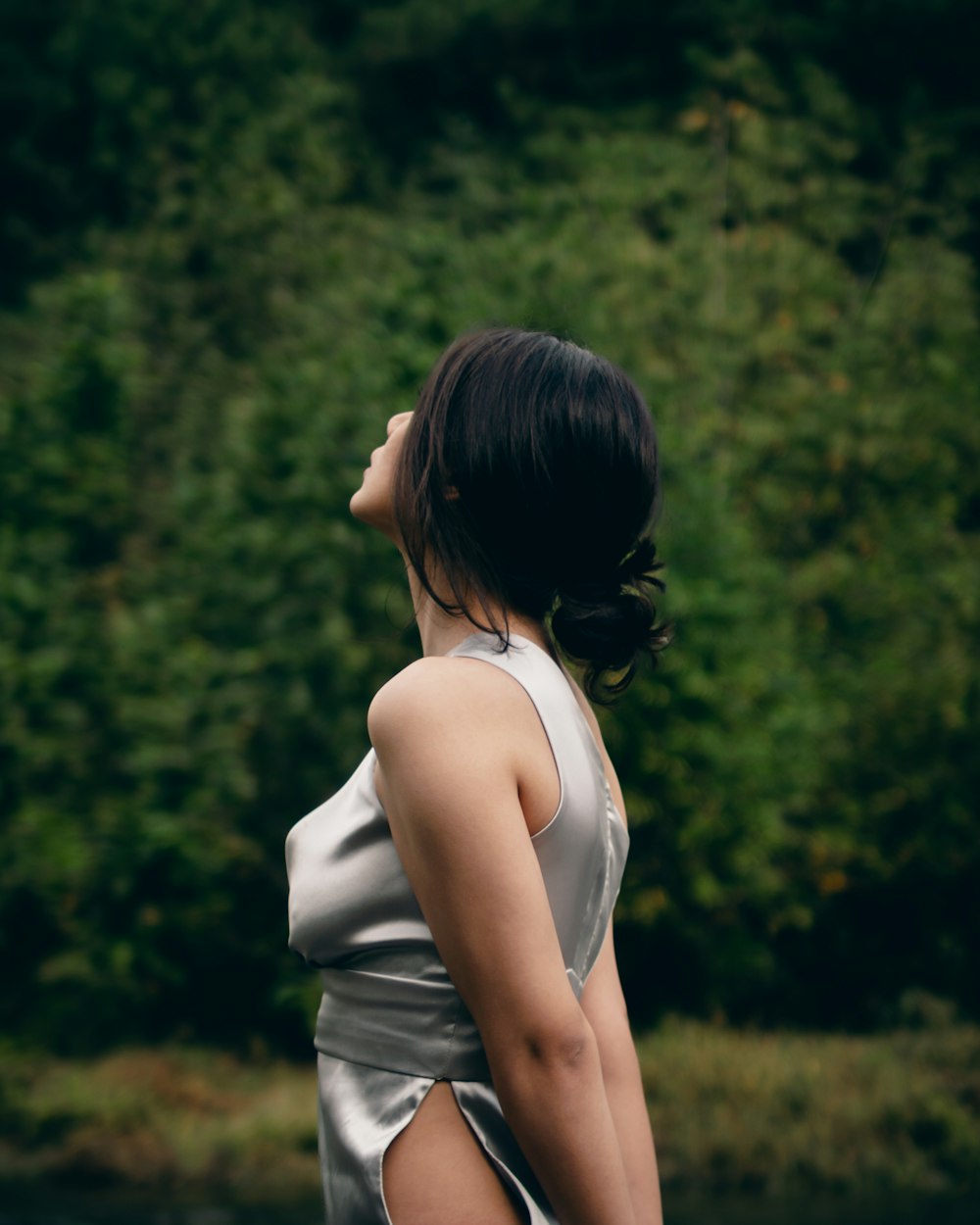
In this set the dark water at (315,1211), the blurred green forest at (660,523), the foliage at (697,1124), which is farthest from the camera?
the blurred green forest at (660,523)

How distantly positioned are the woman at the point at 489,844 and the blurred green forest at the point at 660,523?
3393 mm

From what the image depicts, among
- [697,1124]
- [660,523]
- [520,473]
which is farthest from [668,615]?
[520,473]

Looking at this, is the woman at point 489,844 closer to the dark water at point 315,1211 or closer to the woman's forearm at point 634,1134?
the woman's forearm at point 634,1134

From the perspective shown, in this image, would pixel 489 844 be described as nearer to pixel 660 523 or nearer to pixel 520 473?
pixel 520 473

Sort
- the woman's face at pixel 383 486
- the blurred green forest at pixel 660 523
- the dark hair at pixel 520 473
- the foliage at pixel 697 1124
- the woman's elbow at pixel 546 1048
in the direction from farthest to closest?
the blurred green forest at pixel 660 523 < the foliage at pixel 697 1124 < the woman's face at pixel 383 486 < the dark hair at pixel 520 473 < the woman's elbow at pixel 546 1048

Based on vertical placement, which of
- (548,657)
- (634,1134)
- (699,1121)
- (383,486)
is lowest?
(699,1121)

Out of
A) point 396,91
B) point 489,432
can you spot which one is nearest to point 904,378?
point 396,91

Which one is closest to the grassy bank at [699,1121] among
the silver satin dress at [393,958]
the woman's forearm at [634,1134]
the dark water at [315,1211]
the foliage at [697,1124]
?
the foliage at [697,1124]

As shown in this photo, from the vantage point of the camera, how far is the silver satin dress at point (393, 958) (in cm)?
117

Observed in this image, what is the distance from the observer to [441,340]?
581 centimetres

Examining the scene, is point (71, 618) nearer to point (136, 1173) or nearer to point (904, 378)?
point (136, 1173)

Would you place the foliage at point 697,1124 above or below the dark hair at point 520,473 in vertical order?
below

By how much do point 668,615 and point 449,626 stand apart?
380cm

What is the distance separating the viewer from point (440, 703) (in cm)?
112
